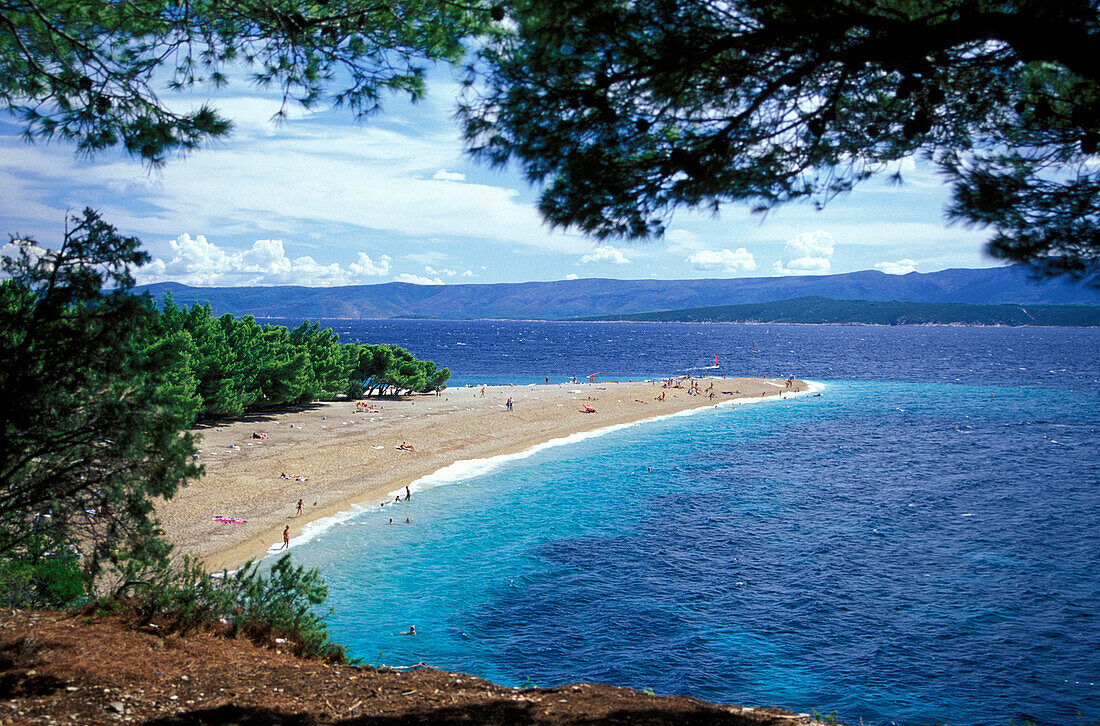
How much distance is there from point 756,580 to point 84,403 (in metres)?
19.7

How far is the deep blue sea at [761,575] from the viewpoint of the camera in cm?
1543

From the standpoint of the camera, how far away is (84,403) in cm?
692

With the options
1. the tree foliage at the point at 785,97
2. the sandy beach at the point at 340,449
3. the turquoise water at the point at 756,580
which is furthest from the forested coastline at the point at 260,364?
the tree foliage at the point at 785,97

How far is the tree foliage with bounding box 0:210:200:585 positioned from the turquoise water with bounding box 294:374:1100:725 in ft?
29.1

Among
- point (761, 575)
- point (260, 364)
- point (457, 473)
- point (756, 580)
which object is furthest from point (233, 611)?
point (260, 364)

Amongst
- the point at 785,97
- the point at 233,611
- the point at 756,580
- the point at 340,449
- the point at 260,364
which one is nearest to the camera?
the point at 785,97

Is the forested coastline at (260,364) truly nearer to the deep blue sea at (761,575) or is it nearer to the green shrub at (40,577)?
the deep blue sea at (761,575)

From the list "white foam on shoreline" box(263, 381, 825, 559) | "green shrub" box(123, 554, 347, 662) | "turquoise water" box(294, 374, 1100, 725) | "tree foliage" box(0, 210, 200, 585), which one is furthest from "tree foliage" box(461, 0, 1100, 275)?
"white foam on shoreline" box(263, 381, 825, 559)

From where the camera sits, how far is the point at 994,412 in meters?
60.0

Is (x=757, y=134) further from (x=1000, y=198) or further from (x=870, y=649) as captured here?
(x=870, y=649)

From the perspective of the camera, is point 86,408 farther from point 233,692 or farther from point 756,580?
point 756,580

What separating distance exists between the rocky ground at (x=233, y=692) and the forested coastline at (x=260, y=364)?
2059 cm

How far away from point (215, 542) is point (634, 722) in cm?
1880

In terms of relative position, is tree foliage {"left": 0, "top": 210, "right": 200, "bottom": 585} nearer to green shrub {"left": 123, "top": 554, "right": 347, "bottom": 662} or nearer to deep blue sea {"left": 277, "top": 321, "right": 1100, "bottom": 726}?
green shrub {"left": 123, "top": 554, "right": 347, "bottom": 662}
